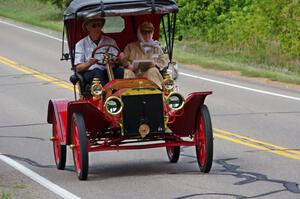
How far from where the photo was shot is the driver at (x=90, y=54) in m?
10.7

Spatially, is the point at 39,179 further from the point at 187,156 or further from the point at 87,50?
the point at 187,156

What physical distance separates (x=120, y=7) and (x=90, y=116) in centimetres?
135

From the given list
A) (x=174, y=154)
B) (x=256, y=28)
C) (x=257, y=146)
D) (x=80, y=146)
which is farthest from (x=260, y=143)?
(x=256, y=28)

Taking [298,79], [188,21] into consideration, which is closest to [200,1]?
[188,21]

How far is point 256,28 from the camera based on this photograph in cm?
2625

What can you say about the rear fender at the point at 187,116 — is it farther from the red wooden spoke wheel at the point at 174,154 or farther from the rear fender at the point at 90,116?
the red wooden spoke wheel at the point at 174,154

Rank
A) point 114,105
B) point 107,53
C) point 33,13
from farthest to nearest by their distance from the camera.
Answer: point 33,13
point 107,53
point 114,105

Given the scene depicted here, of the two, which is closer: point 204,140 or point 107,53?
point 204,140

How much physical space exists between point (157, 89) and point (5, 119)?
6128 millimetres

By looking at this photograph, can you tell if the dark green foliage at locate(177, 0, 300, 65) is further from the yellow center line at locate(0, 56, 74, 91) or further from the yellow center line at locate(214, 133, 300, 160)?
the yellow center line at locate(214, 133, 300, 160)

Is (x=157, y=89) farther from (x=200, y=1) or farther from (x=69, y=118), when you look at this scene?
(x=200, y=1)

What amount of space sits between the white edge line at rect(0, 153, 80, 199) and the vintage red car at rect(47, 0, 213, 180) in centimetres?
39

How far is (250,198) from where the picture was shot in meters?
8.52

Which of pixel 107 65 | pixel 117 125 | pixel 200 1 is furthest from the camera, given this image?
pixel 200 1
